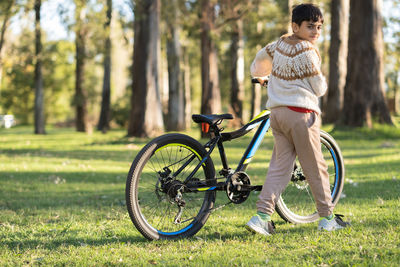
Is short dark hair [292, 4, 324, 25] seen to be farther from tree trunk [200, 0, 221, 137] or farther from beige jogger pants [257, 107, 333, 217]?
tree trunk [200, 0, 221, 137]

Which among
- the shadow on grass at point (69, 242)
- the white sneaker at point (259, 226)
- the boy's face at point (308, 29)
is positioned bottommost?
the shadow on grass at point (69, 242)

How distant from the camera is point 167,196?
4.20 metres

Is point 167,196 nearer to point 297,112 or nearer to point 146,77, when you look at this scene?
point 297,112

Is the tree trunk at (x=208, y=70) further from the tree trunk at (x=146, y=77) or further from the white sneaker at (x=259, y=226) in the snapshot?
the white sneaker at (x=259, y=226)

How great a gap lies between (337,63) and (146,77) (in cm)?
749

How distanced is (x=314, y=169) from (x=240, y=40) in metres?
24.4

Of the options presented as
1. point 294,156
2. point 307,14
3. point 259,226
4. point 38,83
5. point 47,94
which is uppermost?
point 47,94

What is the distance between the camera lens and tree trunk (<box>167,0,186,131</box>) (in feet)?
81.6

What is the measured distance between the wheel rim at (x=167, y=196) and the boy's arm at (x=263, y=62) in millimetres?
975

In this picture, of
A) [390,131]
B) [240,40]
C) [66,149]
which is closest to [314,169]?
[390,131]

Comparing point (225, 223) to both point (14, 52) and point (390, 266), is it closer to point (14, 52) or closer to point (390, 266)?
point (390, 266)

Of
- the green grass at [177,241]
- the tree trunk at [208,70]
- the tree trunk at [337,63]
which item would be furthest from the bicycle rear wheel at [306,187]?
the tree trunk at [337,63]

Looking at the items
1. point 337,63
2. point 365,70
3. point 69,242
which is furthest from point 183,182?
point 337,63

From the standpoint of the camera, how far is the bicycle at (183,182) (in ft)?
13.3
